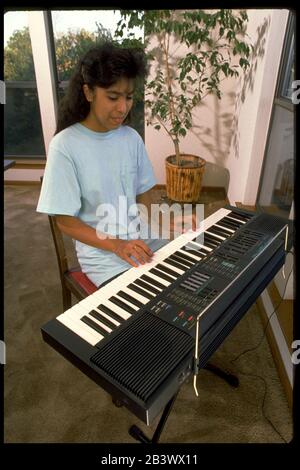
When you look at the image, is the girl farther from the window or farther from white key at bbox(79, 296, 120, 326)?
the window

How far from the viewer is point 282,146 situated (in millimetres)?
2246

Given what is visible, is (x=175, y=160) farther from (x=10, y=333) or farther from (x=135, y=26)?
(x=10, y=333)

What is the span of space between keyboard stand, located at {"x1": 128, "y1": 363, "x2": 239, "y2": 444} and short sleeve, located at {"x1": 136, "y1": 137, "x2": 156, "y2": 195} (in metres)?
0.96

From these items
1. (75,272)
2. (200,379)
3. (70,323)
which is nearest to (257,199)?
(200,379)

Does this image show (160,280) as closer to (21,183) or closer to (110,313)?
(110,313)

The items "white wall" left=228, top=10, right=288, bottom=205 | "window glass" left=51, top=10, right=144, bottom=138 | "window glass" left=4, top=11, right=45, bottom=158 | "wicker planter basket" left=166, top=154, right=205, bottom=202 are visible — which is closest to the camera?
"white wall" left=228, top=10, right=288, bottom=205

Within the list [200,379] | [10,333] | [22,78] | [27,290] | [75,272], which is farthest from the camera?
[22,78]

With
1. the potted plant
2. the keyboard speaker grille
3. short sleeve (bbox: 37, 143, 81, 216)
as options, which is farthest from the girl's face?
the potted plant

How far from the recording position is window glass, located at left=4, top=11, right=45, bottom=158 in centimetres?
354

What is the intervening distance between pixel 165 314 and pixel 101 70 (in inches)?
35.5

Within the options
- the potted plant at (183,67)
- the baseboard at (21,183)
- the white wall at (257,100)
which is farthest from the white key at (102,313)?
the baseboard at (21,183)

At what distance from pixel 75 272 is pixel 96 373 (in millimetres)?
809
